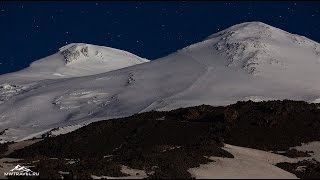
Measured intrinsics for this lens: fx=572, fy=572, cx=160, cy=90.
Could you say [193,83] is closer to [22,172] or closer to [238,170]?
[238,170]

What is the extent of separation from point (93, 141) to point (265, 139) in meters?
10.9

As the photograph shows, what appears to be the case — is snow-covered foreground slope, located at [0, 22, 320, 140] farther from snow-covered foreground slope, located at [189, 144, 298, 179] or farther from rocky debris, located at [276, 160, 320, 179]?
snow-covered foreground slope, located at [189, 144, 298, 179]

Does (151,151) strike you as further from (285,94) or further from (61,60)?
(61,60)

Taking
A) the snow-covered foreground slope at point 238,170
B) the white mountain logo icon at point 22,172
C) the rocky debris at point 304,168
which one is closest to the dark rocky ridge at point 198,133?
the snow-covered foreground slope at point 238,170

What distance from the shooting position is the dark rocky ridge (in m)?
33.5

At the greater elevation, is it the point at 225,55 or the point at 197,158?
the point at 225,55

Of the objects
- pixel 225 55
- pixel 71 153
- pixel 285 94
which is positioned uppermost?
pixel 225 55

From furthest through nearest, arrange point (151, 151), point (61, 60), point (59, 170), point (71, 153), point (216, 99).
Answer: point (61, 60) → point (216, 99) → point (71, 153) → point (151, 151) → point (59, 170)

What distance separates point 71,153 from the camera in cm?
3572

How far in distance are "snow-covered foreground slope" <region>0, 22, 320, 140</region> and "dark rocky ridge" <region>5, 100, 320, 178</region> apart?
88.6ft

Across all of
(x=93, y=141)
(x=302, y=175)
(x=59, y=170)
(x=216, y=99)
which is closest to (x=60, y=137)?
(x=93, y=141)

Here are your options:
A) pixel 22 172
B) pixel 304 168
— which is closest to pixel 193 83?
pixel 304 168

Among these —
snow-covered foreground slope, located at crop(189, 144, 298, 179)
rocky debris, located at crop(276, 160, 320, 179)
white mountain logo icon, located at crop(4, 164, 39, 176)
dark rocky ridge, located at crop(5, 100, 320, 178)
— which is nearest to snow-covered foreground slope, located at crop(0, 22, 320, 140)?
dark rocky ridge, located at crop(5, 100, 320, 178)

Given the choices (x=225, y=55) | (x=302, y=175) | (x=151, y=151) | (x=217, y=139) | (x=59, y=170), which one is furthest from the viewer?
(x=225, y=55)
